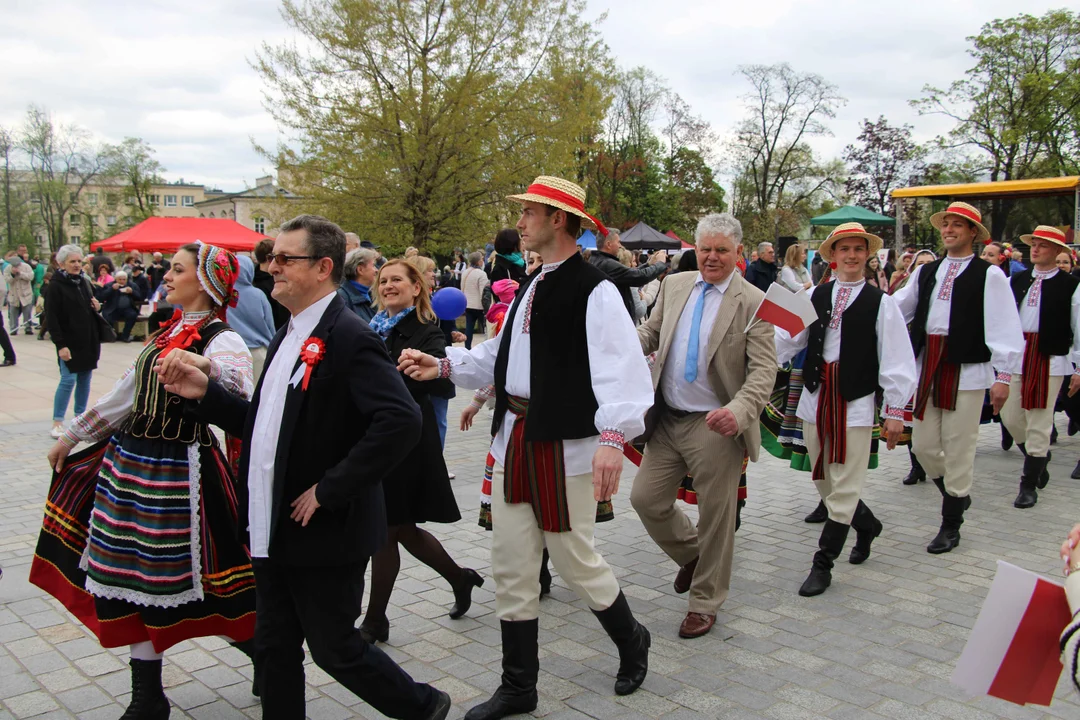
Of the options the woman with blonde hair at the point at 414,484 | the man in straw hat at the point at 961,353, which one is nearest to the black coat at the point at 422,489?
the woman with blonde hair at the point at 414,484

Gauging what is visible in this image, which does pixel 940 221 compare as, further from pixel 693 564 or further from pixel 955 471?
pixel 693 564

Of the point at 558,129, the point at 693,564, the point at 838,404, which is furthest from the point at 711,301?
the point at 558,129

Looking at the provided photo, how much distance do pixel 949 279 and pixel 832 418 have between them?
164 centimetres

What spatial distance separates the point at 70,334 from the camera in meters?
9.02

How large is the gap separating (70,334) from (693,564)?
287 inches

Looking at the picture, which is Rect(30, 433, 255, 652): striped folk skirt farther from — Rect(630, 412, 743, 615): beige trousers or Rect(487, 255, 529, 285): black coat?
Rect(487, 255, 529, 285): black coat

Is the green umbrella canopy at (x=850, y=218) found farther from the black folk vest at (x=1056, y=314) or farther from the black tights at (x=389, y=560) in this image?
the black tights at (x=389, y=560)

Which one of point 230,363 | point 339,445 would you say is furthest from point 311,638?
point 230,363

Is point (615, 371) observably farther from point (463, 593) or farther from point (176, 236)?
point (176, 236)

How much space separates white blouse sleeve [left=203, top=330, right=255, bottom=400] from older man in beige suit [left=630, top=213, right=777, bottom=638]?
78.6 inches

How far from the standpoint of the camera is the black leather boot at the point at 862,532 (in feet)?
17.4

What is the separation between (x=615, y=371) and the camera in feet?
10.6

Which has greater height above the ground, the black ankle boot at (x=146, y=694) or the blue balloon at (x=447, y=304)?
the blue balloon at (x=447, y=304)

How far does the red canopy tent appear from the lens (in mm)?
22359
